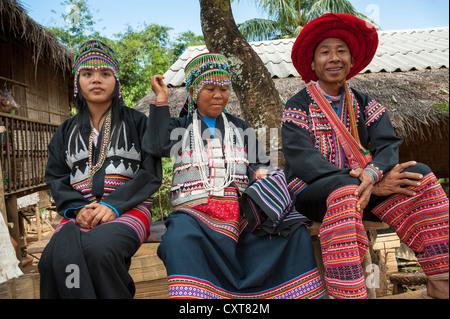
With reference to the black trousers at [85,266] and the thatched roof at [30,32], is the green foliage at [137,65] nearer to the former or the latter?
the thatched roof at [30,32]

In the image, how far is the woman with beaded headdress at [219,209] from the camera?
214 cm

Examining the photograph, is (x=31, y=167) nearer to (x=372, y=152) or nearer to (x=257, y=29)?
(x=372, y=152)

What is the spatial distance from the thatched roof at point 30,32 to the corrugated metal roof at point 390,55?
8.45ft

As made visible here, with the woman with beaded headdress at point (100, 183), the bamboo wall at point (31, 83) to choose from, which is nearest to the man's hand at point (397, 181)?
the woman with beaded headdress at point (100, 183)

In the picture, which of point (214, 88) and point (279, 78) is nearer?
point (214, 88)

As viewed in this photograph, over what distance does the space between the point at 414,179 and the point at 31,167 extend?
739 centimetres

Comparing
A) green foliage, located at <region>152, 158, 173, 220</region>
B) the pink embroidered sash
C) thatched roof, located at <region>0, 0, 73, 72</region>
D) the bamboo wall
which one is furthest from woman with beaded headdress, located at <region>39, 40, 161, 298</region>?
green foliage, located at <region>152, 158, 173, 220</region>

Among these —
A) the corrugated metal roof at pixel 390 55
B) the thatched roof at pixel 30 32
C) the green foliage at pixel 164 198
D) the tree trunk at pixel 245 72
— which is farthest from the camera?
the green foliage at pixel 164 198

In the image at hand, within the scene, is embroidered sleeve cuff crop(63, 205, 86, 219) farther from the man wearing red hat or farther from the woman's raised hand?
the man wearing red hat

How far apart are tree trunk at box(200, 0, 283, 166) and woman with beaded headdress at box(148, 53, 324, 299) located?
0.98 m

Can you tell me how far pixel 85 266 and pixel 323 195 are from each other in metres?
1.46

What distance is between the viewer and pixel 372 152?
2684 mm

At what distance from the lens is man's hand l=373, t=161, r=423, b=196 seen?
2141mm
